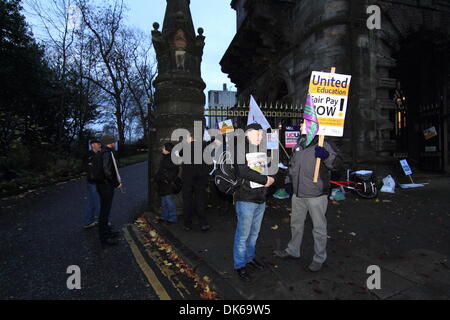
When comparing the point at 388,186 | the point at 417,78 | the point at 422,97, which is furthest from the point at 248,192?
the point at 417,78

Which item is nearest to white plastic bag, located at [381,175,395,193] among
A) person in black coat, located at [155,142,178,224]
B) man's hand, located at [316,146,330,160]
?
man's hand, located at [316,146,330,160]

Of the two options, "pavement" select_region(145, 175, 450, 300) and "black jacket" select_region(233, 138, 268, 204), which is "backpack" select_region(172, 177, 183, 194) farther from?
"black jacket" select_region(233, 138, 268, 204)

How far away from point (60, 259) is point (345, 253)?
4539mm

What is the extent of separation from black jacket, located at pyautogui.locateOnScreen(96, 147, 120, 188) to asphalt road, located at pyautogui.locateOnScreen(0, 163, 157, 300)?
1.19m

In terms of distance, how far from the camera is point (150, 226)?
5387 mm

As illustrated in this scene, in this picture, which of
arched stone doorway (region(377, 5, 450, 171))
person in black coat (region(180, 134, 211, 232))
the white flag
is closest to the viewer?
person in black coat (region(180, 134, 211, 232))

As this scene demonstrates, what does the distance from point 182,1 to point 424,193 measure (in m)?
9.23

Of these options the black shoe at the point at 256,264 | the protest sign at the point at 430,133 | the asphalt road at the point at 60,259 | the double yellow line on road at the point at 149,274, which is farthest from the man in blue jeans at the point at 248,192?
the protest sign at the point at 430,133

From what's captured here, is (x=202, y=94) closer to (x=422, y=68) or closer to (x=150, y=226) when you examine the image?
(x=150, y=226)

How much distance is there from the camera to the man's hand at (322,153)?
10.2ft

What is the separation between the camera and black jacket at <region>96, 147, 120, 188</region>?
14.1 feet

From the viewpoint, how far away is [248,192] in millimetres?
2963

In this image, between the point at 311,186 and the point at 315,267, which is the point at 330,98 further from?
the point at 315,267

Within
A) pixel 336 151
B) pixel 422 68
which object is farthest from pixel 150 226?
pixel 422 68
